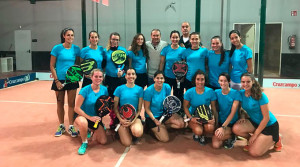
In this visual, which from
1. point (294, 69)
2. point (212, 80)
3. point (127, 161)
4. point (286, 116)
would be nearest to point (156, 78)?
point (212, 80)

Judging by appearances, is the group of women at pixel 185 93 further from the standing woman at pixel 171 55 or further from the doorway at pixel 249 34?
the doorway at pixel 249 34

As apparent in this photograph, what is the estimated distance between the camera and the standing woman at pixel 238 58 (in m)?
3.63

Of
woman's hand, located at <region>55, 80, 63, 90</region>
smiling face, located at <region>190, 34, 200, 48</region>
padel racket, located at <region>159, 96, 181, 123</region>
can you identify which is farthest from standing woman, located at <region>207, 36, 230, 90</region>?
woman's hand, located at <region>55, 80, 63, 90</region>

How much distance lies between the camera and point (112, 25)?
35.0ft

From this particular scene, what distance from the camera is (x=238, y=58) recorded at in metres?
3.64

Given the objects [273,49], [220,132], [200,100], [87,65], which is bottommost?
[220,132]

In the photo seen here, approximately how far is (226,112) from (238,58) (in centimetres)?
77

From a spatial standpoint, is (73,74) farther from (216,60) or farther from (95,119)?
(216,60)

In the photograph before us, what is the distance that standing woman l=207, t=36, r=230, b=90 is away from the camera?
3.65m

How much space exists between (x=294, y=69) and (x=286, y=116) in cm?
532

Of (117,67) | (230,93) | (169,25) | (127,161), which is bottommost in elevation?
(127,161)

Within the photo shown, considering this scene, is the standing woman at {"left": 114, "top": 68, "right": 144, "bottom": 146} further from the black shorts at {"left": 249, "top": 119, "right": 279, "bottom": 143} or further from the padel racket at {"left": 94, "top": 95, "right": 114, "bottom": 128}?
the black shorts at {"left": 249, "top": 119, "right": 279, "bottom": 143}

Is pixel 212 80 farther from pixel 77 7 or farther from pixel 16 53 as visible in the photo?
pixel 16 53

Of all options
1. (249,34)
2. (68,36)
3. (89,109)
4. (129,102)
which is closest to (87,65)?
(68,36)
